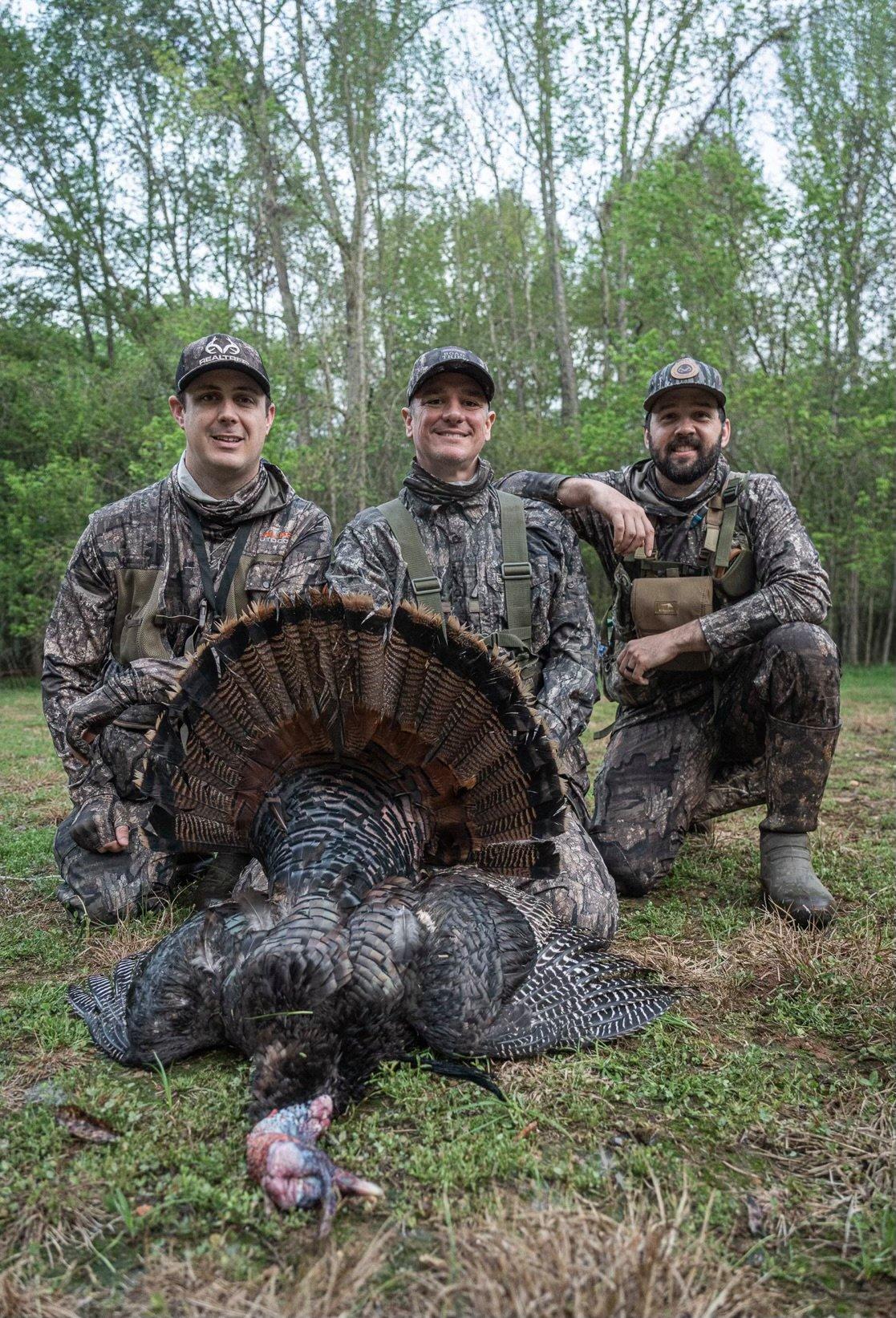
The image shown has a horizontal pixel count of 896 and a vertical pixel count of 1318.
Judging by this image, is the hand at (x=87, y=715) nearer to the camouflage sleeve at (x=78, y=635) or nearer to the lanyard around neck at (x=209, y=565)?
the camouflage sleeve at (x=78, y=635)

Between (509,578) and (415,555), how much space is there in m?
0.42

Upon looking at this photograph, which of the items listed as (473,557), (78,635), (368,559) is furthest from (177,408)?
(473,557)

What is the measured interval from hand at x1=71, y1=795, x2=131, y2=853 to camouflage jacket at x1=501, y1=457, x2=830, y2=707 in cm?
237

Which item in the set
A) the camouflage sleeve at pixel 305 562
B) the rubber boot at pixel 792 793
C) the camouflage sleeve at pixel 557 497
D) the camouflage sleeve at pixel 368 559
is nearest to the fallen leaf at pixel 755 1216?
the rubber boot at pixel 792 793

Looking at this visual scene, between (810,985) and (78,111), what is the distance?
954 inches

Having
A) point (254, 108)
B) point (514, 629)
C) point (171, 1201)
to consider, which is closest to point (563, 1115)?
point (171, 1201)

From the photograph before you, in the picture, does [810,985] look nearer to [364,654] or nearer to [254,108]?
[364,654]

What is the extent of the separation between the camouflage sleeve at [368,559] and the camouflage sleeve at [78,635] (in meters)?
1.11

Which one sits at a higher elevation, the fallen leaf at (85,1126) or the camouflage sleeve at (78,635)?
the camouflage sleeve at (78,635)

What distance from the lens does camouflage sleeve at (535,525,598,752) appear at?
156 inches

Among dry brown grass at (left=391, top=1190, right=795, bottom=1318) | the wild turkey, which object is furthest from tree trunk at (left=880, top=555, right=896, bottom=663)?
dry brown grass at (left=391, top=1190, right=795, bottom=1318)

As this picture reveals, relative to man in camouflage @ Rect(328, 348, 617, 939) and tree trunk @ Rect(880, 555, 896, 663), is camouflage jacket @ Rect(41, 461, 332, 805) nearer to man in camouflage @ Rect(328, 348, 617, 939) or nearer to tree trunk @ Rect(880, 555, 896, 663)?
man in camouflage @ Rect(328, 348, 617, 939)

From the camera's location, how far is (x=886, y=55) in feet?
56.0

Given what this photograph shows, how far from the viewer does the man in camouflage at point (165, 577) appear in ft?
13.8
